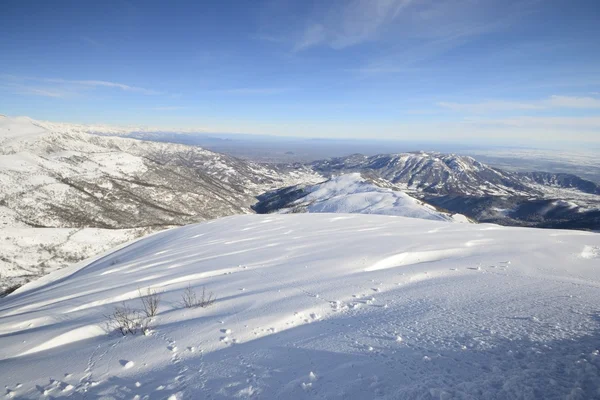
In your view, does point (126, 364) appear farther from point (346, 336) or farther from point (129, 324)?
point (346, 336)

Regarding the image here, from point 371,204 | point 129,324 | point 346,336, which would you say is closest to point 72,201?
point 129,324

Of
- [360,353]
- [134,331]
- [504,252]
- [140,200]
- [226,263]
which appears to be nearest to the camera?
[360,353]

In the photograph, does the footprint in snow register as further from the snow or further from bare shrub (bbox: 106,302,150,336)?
the snow

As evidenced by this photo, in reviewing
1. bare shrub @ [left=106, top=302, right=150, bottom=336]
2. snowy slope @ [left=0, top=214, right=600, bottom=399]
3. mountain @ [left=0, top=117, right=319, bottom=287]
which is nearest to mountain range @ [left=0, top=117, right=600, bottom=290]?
mountain @ [left=0, top=117, right=319, bottom=287]

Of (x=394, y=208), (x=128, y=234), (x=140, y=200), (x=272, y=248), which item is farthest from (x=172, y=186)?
(x=272, y=248)

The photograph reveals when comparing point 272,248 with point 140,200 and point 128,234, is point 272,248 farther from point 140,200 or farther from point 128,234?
point 140,200

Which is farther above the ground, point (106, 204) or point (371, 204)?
point (371, 204)
